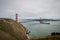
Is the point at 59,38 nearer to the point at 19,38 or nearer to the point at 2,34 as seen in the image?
the point at 19,38

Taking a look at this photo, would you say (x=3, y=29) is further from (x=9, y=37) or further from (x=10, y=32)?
(x=9, y=37)

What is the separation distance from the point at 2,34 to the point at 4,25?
0.67 metres

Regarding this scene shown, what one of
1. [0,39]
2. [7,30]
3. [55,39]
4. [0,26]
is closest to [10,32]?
[7,30]

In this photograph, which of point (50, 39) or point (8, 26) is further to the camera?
point (50, 39)

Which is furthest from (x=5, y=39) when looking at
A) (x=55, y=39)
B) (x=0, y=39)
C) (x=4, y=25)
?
(x=55, y=39)

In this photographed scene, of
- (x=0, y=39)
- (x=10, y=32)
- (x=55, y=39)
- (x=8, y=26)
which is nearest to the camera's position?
(x=0, y=39)

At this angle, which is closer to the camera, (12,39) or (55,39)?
(12,39)

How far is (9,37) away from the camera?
144 inches

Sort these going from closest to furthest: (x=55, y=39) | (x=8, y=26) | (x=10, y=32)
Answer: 1. (x=10, y=32)
2. (x=8, y=26)
3. (x=55, y=39)

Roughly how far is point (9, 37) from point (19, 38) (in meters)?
0.46

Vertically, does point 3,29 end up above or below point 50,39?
above

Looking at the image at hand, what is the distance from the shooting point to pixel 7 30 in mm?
4070

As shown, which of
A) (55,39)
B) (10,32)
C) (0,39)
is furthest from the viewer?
(55,39)

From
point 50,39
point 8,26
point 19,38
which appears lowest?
point 50,39
